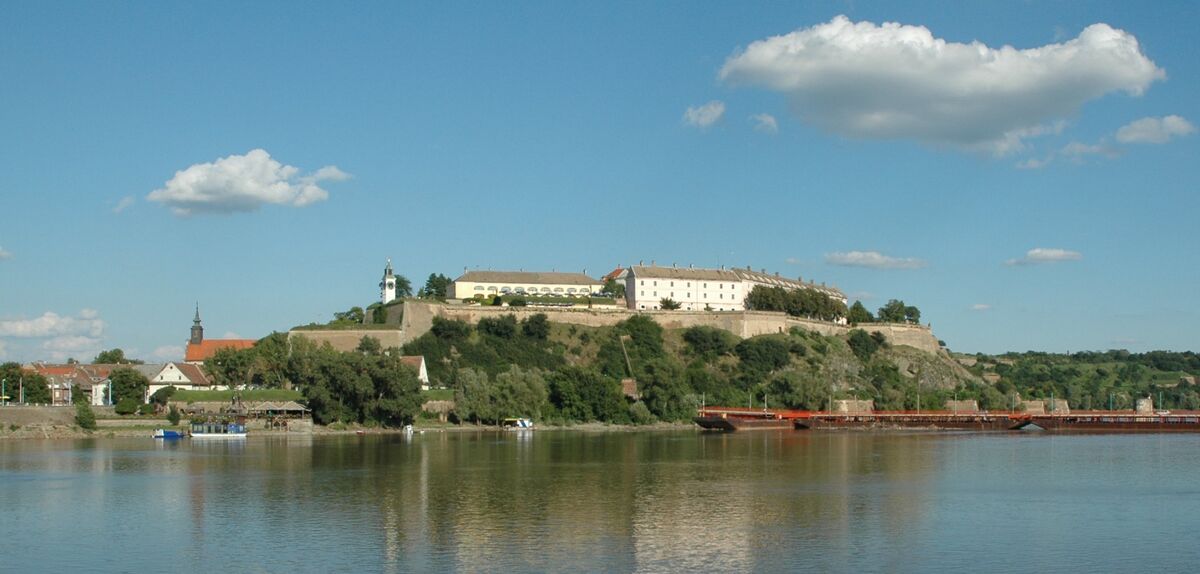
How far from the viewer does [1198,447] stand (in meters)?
59.9

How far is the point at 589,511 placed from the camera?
29547 millimetres

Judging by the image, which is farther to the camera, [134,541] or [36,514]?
[36,514]

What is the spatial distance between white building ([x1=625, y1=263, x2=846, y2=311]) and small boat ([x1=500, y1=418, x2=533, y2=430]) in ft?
103

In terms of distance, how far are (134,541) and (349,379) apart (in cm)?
3868

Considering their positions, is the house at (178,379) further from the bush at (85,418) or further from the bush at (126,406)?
the bush at (85,418)

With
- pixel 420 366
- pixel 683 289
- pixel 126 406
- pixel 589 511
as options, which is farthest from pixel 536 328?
pixel 589 511

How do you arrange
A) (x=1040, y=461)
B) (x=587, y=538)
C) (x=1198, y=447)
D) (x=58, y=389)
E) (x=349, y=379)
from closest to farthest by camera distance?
1. (x=587, y=538)
2. (x=1040, y=461)
3. (x=1198, y=447)
4. (x=349, y=379)
5. (x=58, y=389)

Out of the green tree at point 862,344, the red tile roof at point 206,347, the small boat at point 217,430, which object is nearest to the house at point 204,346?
the red tile roof at point 206,347

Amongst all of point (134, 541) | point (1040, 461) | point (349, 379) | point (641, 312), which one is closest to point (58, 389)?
point (349, 379)

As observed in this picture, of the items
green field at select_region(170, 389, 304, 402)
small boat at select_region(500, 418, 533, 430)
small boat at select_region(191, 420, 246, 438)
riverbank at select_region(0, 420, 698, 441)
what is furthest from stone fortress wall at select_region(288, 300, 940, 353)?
small boat at select_region(191, 420, 246, 438)

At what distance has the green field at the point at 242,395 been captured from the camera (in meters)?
67.8

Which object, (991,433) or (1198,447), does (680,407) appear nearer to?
(991,433)

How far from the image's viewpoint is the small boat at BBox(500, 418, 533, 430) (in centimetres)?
7006

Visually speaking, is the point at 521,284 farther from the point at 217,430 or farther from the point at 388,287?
the point at 217,430
